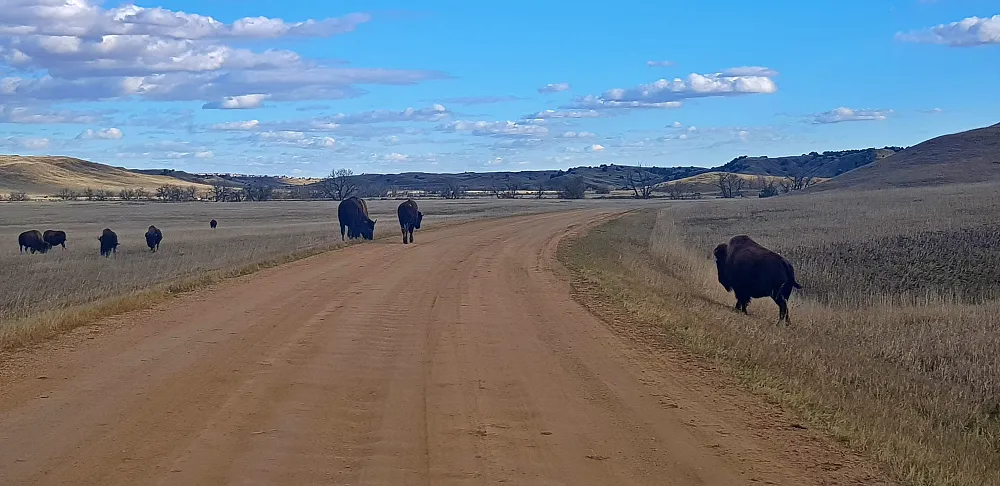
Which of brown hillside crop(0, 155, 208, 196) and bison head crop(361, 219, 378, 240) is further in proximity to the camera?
brown hillside crop(0, 155, 208, 196)

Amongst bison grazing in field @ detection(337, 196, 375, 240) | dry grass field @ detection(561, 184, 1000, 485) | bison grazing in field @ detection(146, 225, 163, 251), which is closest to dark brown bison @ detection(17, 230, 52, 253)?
bison grazing in field @ detection(146, 225, 163, 251)

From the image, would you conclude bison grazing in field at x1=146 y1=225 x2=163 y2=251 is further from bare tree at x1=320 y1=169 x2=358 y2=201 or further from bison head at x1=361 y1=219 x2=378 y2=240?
bare tree at x1=320 y1=169 x2=358 y2=201

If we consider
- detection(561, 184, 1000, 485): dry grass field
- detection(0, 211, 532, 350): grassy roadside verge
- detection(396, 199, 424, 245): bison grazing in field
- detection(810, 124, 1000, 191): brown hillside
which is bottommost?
detection(561, 184, 1000, 485): dry grass field

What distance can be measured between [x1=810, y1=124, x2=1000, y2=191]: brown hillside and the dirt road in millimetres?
75796

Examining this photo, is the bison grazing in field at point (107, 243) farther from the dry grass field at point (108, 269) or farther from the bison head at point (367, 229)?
the bison head at point (367, 229)

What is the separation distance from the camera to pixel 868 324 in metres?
16.8

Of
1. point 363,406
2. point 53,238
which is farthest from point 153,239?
point 363,406

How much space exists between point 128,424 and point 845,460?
565cm

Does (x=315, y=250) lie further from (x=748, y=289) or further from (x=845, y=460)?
(x=845, y=460)

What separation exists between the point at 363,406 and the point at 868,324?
11586mm

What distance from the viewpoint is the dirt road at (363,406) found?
258 inches

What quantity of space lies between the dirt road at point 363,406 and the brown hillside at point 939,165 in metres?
75.8

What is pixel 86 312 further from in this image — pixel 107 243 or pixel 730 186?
pixel 730 186

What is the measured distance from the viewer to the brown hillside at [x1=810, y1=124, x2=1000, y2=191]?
82625 millimetres
